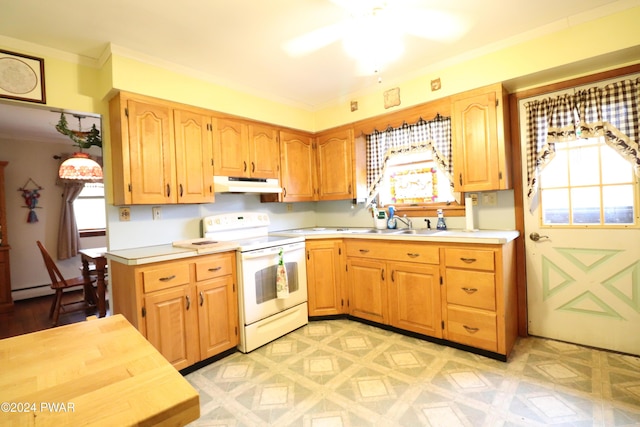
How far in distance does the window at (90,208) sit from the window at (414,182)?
4.73 metres

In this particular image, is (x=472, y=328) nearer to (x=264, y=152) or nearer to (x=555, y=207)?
(x=555, y=207)

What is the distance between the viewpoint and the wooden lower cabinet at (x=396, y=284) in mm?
2484

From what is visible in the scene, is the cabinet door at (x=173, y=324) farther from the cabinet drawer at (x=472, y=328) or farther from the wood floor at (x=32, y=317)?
the wood floor at (x=32, y=317)

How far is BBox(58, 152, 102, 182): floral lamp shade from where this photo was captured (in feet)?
11.3

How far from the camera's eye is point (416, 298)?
101 inches

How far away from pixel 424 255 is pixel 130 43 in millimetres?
2746

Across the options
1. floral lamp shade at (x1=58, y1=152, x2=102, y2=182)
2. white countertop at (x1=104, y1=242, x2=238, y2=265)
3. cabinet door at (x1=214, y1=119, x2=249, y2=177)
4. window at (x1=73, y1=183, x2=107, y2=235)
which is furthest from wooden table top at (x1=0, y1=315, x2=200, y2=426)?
window at (x1=73, y1=183, x2=107, y2=235)

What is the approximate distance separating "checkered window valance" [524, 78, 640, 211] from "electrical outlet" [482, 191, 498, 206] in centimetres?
25

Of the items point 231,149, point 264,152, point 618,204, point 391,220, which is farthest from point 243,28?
point 618,204

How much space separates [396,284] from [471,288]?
0.61 metres

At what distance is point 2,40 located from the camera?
6.48ft

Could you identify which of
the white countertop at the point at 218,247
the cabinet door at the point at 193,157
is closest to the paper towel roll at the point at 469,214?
the white countertop at the point at 218,247

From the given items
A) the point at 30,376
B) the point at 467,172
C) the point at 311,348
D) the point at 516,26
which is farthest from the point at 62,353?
the point at 516,26

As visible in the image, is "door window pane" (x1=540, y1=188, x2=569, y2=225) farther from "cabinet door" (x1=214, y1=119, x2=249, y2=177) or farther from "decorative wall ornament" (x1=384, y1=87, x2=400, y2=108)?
"cabinet door" (x1=214, y1=119, x2=249, y2=177)
